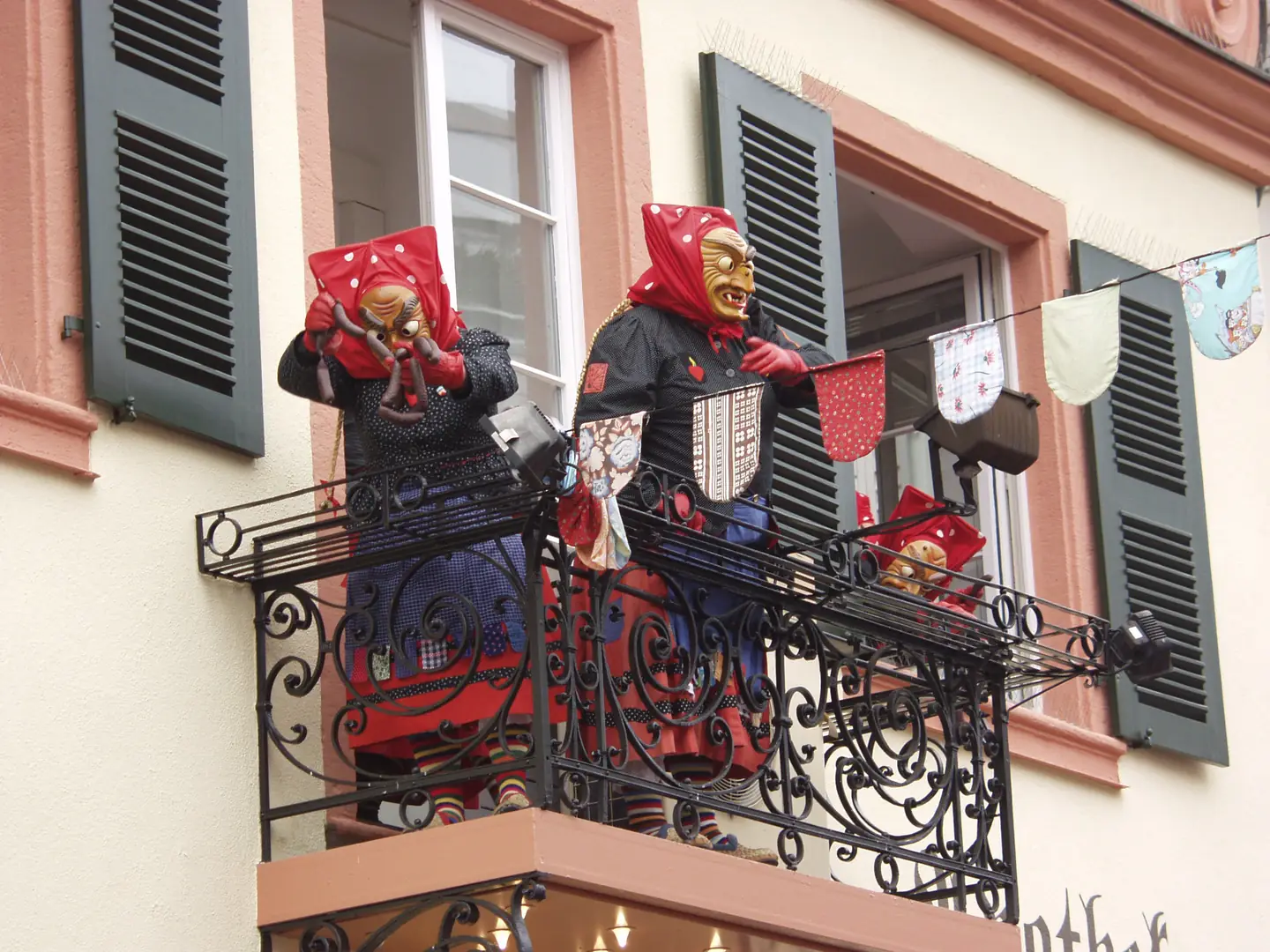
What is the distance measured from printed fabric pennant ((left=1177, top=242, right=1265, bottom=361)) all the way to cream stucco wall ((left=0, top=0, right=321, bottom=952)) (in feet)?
7.58

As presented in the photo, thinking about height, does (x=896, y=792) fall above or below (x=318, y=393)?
below

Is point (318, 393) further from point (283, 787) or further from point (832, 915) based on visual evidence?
point (832, 915)

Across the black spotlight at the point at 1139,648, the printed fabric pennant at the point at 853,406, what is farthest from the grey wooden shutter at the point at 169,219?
the black spotlight at the point at 1139,648

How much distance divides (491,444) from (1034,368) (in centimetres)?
409

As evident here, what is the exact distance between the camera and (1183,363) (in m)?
11.1

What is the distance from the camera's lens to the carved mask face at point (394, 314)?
24.0ft

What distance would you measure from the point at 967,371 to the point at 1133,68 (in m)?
4.36

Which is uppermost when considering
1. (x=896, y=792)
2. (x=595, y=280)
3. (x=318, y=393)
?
(x=595, y=280)

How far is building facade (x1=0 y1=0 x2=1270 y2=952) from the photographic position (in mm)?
7086

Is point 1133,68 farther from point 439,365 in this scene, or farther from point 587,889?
point 587,889

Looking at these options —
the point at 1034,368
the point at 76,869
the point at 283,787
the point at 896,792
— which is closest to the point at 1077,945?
the point at 896,792

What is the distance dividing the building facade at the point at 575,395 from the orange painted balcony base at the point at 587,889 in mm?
13

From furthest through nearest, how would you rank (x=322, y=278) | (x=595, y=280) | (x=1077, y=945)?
(x=1077, y=945)
(x=595, y=280)
(x=322, y=278)

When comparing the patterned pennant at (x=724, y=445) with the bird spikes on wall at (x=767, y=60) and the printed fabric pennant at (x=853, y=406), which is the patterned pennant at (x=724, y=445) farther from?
the bird spikes on wall at (x=767, y=60)
